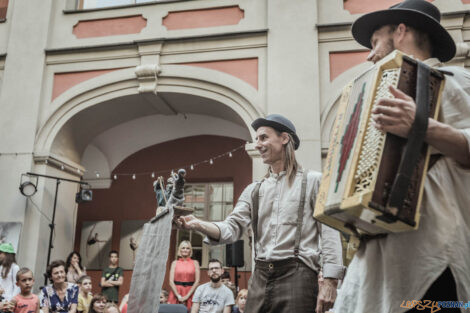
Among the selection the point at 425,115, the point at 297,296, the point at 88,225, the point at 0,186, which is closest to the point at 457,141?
the point at 425,115

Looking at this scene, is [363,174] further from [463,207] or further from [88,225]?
[88,225]

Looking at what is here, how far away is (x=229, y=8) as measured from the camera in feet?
22.9

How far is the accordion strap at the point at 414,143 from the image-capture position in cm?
107

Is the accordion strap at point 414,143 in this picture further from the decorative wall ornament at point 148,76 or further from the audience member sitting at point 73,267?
the audience member sitting at point 73,267

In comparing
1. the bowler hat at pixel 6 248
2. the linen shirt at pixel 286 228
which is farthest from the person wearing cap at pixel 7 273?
the linen shirt at pixel 286 228

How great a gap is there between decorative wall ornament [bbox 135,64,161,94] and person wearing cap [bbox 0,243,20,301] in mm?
2867

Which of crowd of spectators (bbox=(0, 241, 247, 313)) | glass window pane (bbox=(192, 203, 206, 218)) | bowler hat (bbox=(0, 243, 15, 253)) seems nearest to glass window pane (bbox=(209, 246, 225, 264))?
glass window pane (bbox=(192, 203, 206, 218))

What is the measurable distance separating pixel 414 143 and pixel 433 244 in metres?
0.27

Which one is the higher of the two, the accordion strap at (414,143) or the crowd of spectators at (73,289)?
the accordion strap at (414,143)

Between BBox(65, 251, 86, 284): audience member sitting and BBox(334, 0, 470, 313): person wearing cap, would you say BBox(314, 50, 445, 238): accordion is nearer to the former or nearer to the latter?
BBox(334, 0, 470, 313): person wearing cap

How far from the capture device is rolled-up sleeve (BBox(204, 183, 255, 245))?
2.27 meters

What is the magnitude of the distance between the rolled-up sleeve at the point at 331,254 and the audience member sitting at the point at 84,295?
4.31m

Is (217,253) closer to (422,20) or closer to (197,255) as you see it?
(197,255)

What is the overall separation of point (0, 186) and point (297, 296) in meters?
5.92
